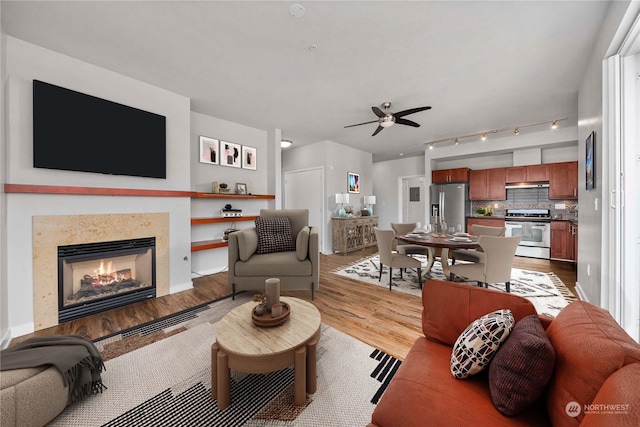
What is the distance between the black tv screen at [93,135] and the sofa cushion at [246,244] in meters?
1.35

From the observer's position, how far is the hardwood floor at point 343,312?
2119 millimetres

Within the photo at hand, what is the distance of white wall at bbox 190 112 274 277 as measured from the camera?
3.90m

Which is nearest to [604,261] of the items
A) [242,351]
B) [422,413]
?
[422,413]

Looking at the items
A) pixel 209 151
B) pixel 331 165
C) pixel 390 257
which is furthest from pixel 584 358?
pixel 331 165

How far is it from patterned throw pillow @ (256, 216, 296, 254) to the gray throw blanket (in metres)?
1.81

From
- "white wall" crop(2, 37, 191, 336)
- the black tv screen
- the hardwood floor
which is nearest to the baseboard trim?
the hardwood floor

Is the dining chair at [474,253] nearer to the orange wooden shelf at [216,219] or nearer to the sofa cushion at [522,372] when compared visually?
the sofa cushion at [522,372]

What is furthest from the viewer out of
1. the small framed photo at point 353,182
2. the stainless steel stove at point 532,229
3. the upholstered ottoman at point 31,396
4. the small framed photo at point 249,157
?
the small framed photo at point 353,182

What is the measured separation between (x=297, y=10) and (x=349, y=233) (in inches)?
167

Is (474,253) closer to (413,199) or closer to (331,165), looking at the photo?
(331,165)

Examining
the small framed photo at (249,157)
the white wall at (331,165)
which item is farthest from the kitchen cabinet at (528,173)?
the small framed photo at (249,157)

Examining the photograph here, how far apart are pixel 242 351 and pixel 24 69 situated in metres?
3.26

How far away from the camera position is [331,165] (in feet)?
18.4

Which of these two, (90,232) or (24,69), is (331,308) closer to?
A: (90,232)
